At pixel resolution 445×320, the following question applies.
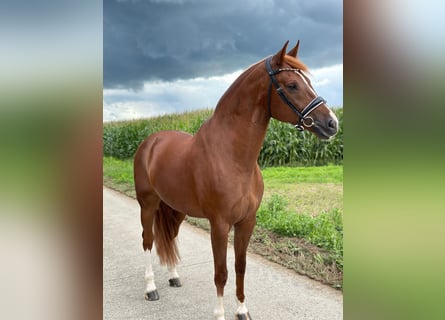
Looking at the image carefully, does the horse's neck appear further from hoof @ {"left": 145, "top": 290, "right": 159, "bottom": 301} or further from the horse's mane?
hoof @ {"left": 145, "top": 290, "right": 159, "bottom": 301}

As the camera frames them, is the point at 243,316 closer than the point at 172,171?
Yes

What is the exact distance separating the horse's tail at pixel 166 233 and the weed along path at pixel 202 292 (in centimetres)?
32

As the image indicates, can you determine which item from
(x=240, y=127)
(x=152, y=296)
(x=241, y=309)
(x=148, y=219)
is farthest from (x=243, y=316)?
(x=240, y=127)

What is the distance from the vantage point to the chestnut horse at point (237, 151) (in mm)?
2156

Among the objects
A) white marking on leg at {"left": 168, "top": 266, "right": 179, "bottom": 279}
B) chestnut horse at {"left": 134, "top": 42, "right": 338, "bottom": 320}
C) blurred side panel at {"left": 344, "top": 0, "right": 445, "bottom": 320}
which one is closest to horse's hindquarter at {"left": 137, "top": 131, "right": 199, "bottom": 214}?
chestnut horse at {"left": 134, "top": 42, "right": 338, "bottom": 320}

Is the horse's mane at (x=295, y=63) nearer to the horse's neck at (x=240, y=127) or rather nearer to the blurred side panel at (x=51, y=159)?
the horse's neck at (x=240, y=127)

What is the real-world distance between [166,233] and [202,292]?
2.21ft

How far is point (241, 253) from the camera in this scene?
2764mm

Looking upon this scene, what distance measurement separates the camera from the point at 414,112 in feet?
2.00

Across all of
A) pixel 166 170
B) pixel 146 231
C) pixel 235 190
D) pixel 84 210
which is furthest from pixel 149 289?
pixel 84 210

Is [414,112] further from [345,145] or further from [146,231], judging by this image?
[146,231]

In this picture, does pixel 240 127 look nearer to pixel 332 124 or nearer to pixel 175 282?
pixel 332 124

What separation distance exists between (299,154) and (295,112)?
7.03 metres

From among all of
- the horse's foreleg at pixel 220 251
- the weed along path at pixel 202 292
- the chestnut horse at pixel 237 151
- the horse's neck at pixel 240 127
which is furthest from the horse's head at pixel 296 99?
the weed along path at pixel 202 292
